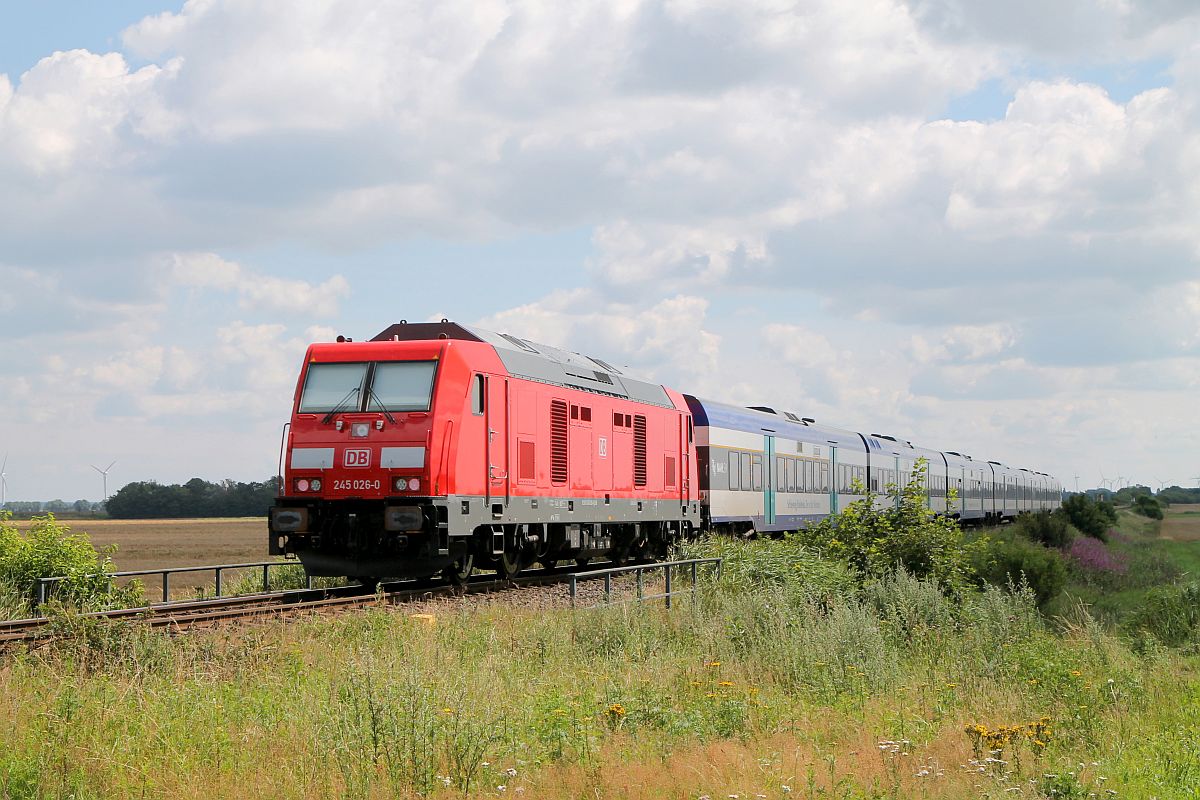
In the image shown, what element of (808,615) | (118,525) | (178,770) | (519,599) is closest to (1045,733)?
(808,615)

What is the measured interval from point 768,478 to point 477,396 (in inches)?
682


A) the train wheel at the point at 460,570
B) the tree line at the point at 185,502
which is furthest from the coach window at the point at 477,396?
the tree line at the point at 185,502

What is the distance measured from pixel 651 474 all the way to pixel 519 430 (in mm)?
6672

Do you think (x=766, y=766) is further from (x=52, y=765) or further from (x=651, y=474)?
(x=651, y=474)

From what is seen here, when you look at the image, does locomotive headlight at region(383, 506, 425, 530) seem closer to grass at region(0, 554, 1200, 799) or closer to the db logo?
the db logo

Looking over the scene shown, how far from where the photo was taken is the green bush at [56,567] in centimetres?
2005

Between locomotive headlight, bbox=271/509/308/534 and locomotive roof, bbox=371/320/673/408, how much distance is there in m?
3.24

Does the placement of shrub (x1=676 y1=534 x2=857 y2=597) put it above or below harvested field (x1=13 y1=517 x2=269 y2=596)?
above

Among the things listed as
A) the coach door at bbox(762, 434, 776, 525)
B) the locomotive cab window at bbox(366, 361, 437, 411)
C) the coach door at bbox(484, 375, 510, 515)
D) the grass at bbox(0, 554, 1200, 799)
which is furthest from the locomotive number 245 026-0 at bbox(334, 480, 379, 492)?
the coach door at bbox(762, 434, 776, 525)

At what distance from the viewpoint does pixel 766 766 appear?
9.29 meters

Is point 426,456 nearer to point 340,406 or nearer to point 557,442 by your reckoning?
point 340,406

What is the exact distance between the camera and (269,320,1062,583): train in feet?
62.1

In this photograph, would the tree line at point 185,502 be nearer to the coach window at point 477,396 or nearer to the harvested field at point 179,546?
the harvested field at point 179,546

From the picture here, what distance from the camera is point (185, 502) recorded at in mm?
129750
